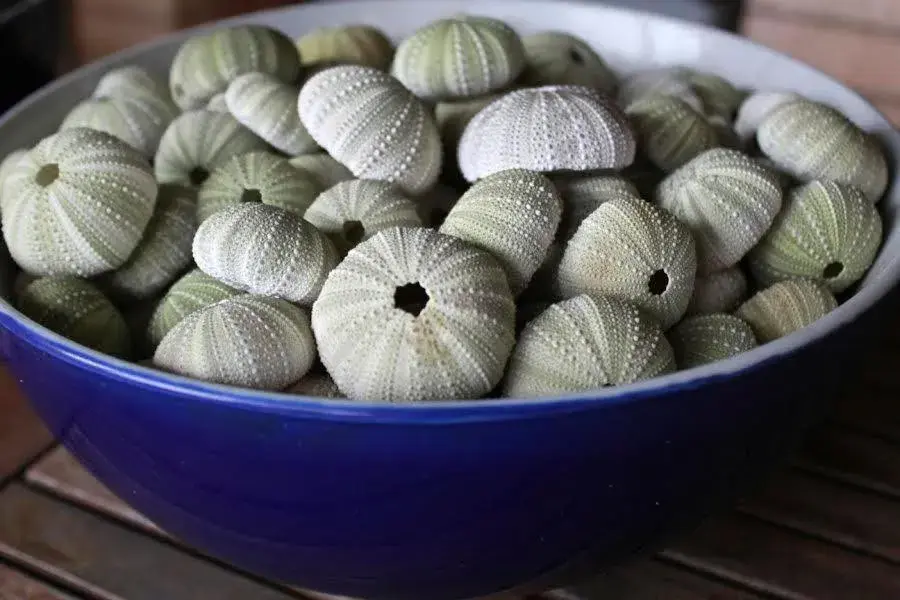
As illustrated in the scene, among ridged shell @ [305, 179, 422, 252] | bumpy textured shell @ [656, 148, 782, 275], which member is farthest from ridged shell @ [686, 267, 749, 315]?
ridged shell @ [305, 179, 422, 252]

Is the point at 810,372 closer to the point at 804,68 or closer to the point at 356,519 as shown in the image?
the point at 356,519

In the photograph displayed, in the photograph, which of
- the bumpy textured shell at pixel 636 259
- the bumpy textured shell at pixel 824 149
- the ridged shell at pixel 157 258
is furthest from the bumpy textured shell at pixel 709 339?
the ridged shell at pixel 157 258

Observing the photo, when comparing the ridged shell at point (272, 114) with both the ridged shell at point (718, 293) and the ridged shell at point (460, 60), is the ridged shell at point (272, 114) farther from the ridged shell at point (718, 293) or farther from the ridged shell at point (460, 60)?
the ridged shell at point (718, 293)

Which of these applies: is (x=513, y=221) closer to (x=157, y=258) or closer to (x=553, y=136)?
(x=553, y=136)

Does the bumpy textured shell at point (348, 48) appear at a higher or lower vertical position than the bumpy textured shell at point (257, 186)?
higher

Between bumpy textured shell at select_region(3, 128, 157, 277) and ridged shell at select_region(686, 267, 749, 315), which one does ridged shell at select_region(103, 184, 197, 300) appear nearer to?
bumpy textured shell at select_region(3, 128, 157, 277)

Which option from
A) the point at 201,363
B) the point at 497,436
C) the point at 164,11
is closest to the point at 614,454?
the point at 497,436
